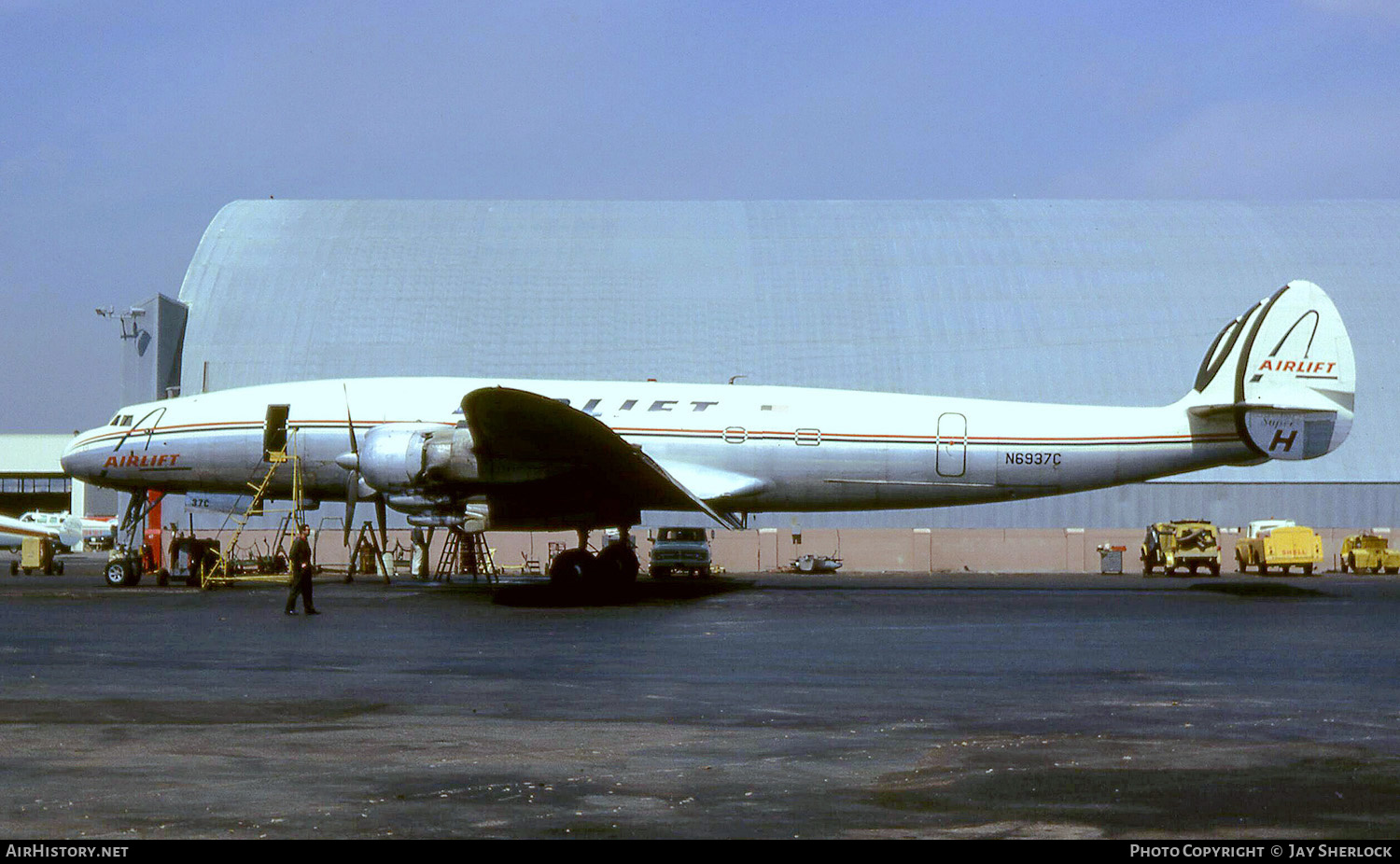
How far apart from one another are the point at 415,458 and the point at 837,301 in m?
32.8

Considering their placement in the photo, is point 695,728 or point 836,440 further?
point 836,440

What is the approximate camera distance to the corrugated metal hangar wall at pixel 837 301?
5466 centimetres

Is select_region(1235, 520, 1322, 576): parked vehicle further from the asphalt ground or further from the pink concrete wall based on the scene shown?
the asphalt ground

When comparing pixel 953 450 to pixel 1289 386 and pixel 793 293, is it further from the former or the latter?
pixel 793 293

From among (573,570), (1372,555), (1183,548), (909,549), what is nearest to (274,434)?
(573,570)

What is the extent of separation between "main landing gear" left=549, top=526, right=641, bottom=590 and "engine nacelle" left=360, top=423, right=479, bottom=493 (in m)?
3.00

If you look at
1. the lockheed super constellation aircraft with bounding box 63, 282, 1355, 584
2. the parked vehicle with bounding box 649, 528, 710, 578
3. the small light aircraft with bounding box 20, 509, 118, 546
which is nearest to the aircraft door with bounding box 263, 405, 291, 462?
the lockheed super constellation aircraft with bounding box 63, 282, 1355, 584

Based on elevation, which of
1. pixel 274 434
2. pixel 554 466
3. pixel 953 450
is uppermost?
pixel 274 434

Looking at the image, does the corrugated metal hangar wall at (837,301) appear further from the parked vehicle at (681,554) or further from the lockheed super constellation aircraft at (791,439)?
the lockheed super constellation aircraft at (791,439)

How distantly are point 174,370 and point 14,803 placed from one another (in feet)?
171

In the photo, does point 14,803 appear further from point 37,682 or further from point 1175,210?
point 1175,210

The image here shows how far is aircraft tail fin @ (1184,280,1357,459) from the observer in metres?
29.8

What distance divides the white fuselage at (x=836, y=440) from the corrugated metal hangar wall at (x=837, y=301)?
880 inches

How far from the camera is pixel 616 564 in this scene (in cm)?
2991
